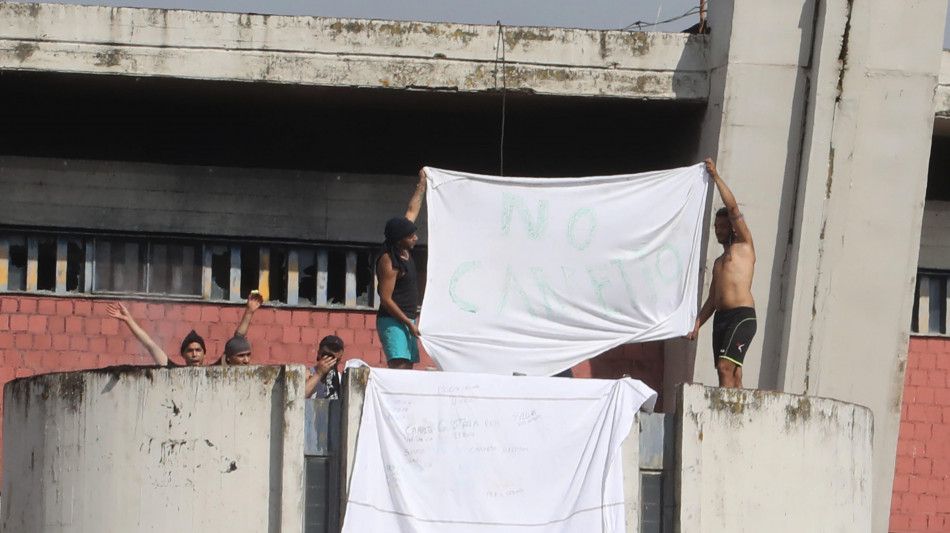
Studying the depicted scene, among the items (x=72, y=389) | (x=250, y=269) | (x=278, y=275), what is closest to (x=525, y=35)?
(x=278, y=275)

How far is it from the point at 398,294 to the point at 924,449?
5929mm

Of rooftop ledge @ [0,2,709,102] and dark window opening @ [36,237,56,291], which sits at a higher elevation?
rooftop ledge @ [0,2,709,102]

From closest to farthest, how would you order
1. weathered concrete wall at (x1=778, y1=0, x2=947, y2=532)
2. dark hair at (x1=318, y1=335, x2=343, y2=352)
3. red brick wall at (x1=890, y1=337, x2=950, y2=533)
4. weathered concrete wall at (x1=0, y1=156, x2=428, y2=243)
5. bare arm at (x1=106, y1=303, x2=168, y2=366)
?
dark hair at (x1=318, y1=335, x2=343, y2=352) < bare arm at (x1=106, y1=303, x2=168, y2=366) < weathered concrete wall at (x1=778, y1=0, x2=947, y2=532) < red brick wall at (x1=890, y1=337, x2=950, y2=533) < weathered concrete wall at (x1=0, y1=156, x2=428, y2=243)

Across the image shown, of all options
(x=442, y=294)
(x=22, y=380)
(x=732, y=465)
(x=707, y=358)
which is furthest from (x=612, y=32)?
(x=22, y=380)

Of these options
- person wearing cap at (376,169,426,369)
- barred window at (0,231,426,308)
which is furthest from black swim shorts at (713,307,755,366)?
barred window at (0,231,426,308)

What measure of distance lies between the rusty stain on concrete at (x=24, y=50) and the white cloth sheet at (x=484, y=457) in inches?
209

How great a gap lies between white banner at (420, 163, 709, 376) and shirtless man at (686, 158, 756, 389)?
0.64 feet

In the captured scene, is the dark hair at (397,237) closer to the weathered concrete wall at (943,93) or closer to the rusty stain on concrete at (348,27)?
the rusty stain on concrete at (348,27)

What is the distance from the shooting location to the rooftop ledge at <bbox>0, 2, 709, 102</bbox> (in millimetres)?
14836

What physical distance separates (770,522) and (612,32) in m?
5.08

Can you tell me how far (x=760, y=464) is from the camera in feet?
37.9

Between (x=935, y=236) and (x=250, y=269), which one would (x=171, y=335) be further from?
(x=935, y=236)

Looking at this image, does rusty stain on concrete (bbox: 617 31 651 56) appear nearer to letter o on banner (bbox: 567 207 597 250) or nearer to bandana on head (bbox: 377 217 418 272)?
letter o on banner (bbox: 567 207 597 250)

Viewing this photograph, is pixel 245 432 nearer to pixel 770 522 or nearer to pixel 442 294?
pixel 442 294
